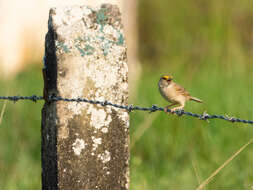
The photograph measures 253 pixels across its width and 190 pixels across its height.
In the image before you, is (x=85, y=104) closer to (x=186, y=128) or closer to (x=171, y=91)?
(x=171, y=91)

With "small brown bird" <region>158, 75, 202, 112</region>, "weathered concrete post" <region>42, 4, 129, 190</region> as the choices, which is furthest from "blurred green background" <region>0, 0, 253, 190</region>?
"weathered concrete post" <region>42, 4, 129, 190</region>

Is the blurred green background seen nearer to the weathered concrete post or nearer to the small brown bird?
the small brown bird

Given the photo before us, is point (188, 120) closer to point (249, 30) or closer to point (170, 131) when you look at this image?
point (170, 131)

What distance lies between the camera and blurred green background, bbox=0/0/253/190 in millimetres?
4273

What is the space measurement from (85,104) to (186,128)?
2.38 meters

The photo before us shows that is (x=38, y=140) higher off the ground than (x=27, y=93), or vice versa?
(x=27, y=93)

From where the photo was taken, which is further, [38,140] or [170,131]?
[38,140]

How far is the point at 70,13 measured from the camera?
2.49 m

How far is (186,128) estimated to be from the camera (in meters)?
4.69

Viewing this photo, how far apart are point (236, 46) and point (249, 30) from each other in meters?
3.31

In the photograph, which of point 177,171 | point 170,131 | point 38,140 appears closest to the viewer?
point 177,171

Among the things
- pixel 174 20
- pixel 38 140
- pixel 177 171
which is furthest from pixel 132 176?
pixel 174 20

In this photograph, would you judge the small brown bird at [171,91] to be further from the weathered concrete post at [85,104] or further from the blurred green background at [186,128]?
the weathered concrete post at [85,104]

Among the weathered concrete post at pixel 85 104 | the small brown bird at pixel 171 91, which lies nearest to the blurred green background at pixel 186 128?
the small brown bird at pixel 171 91
